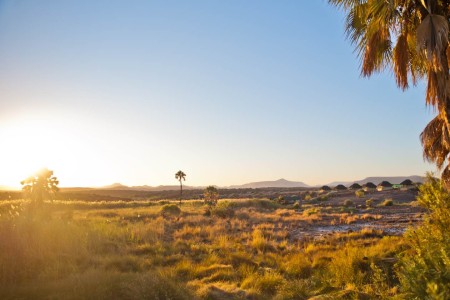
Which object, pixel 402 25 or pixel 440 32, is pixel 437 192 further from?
pixel 402 25

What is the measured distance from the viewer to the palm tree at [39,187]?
22.3 meters

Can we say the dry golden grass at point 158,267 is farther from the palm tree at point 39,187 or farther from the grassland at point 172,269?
the palm tree at point 39,187

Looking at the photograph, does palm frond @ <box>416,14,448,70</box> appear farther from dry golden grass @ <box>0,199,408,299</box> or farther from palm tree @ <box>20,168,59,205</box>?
palm tree @ <box>20,168,59,205</box>

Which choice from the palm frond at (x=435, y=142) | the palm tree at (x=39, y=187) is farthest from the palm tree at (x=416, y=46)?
the palm tree at (x=39, y=187)

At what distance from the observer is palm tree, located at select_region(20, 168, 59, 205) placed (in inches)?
880

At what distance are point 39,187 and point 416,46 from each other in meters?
23.6

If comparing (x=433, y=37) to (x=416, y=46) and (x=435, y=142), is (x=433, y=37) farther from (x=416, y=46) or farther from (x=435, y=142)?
(x=435, y=142)

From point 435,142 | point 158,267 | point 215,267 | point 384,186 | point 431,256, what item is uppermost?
point 435,142

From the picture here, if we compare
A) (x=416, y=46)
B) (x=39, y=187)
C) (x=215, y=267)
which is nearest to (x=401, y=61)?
(x=416, y=46)

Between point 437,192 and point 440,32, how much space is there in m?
3.86

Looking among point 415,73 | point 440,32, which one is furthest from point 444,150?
point 440,32

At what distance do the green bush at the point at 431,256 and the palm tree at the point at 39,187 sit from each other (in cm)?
2273

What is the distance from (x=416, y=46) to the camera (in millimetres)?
7816

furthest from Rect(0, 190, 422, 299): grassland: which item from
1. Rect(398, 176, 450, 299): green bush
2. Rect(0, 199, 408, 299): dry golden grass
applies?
Rect(398, 176, 450, 299): green bush
